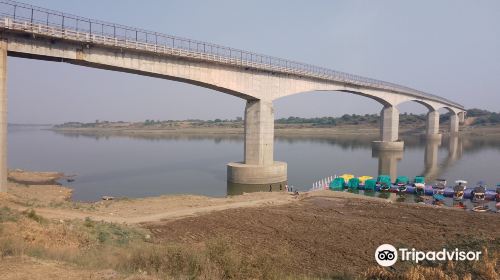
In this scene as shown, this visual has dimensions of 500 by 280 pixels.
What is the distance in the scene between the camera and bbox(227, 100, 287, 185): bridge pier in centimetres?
3369

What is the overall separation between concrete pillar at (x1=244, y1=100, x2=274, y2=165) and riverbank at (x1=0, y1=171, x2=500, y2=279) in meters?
9.59

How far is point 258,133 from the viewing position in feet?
114

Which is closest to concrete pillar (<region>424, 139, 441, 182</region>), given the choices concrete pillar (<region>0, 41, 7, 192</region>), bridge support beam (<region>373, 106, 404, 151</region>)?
bridge support beam (<region>373, 106, 404, 151</region>)

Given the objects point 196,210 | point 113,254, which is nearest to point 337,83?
point 196,210

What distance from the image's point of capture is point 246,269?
830cm

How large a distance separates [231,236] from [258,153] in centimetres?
2024

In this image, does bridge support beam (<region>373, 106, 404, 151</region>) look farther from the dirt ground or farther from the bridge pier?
the dirt ground

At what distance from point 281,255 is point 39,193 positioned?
21449 mm

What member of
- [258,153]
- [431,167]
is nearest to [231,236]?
[258,153]

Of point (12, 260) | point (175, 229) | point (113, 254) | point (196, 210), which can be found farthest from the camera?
point (196, 210)

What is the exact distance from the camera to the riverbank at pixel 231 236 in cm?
845

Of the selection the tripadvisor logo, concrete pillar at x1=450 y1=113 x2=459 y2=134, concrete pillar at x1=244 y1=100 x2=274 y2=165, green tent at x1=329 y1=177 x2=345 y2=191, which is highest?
concrete pillar at x1=450 y1=113 x2=459 y2=134

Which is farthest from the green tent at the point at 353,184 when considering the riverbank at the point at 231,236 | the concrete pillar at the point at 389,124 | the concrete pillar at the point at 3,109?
the concrete pillar at the point at 389,124

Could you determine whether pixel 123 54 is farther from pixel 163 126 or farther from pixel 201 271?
pixel 163 126
